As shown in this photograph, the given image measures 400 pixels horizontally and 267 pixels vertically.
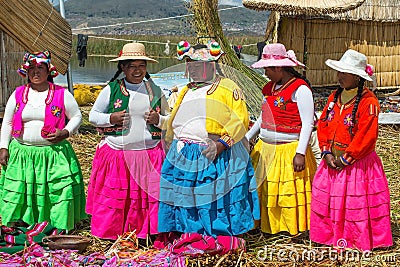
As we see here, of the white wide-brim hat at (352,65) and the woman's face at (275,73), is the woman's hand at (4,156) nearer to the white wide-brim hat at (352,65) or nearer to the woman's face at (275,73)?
the woman's face at (275,73)

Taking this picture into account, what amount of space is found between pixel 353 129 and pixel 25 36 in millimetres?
4861

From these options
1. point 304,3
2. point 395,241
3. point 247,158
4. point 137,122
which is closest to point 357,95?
point 247,158

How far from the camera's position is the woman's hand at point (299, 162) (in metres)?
4.07

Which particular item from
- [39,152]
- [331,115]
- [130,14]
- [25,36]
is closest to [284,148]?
[331,115]

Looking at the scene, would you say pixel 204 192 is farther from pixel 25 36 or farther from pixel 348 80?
pixel 25 36

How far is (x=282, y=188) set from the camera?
166 inches

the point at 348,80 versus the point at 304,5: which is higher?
the point at 304,5

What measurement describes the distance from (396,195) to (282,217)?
1726mm

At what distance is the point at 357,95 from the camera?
3873 mm

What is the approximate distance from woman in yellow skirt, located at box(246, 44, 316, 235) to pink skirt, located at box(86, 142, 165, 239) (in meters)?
0.77

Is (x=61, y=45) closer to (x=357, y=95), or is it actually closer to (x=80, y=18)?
(x=357, y=95)

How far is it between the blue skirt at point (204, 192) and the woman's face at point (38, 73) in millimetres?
1106

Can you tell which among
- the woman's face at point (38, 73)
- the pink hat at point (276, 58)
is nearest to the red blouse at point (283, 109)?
the pink hat at point (276, 58)

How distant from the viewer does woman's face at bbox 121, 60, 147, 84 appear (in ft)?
13.4
